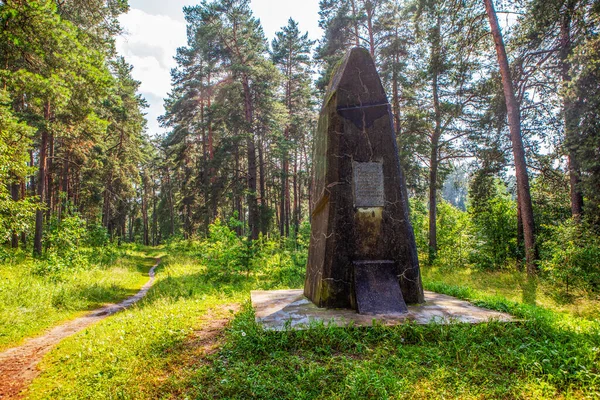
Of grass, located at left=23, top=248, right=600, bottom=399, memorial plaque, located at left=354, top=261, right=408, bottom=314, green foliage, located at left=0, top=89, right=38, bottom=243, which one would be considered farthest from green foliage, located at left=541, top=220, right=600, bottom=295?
green foliage, located at left=0, top=89, right=38, bottom=243

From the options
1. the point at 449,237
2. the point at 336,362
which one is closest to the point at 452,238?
the point at 449,237

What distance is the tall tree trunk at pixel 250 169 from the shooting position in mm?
14203

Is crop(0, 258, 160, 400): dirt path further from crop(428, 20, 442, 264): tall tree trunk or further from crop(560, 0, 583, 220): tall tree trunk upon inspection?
crop(428, 20, 442, 264): tall tree trunk

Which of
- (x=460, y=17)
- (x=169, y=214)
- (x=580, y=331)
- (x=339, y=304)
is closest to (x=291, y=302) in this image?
(x=339, y=304)

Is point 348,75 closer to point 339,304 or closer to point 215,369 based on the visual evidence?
point 339,304

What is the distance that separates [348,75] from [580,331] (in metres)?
4.81

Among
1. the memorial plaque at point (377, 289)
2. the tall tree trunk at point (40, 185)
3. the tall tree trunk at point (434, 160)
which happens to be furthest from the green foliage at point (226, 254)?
the tall tree trunk at point (434, 160)

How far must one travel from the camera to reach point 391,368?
9.69ft

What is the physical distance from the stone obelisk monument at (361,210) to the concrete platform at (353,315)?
21 cm

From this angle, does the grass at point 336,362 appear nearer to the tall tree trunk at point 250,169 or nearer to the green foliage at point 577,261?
the green foliage at point 577,261

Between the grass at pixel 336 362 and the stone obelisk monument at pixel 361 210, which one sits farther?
the stone obelisk monument at pixel 361 210

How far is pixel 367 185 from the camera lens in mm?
4941

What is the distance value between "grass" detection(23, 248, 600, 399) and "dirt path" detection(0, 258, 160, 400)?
194 millimetres

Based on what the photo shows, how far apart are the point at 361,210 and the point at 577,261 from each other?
5.73m
